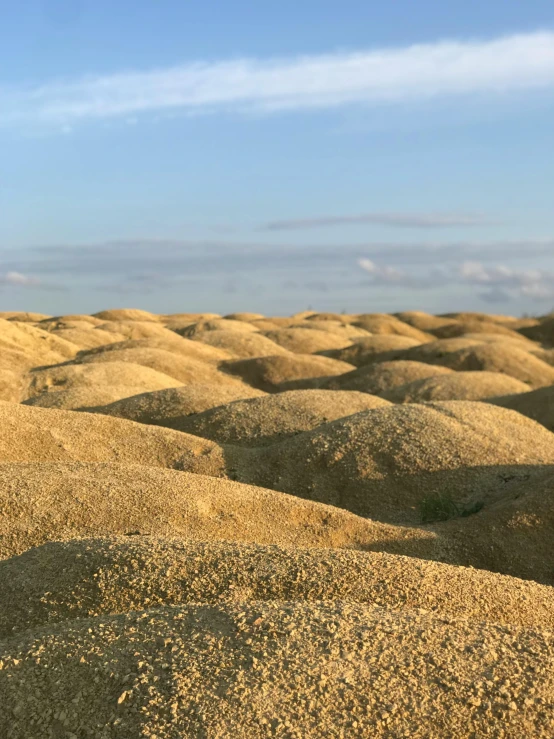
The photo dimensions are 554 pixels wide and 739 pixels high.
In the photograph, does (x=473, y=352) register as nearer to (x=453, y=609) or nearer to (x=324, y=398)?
(x=324, y=398)

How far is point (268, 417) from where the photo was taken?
12102mm

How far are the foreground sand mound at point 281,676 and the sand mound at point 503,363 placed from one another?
696 inches

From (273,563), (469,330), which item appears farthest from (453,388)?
(469,330)

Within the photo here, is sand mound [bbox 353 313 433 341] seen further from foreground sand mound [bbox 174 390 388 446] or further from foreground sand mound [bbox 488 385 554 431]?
foreground sand mound [bbox 174 390 388 446]

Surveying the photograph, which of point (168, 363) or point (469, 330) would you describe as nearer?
point (168, 363)

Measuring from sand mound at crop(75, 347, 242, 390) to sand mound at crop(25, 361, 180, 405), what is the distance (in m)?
1.40

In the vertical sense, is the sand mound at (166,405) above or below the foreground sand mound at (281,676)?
below

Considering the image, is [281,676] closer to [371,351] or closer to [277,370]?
[277,370]

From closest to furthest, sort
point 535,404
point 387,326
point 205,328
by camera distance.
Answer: point 535,404 < point 205,328 < point 387,326

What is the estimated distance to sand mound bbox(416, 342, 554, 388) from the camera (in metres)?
21.1

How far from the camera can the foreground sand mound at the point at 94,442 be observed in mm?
9273

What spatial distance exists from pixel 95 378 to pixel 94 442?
670cm

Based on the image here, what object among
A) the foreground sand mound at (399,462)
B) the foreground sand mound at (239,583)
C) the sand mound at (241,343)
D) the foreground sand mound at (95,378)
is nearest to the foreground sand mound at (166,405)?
the foreground sand mound at (95,378)

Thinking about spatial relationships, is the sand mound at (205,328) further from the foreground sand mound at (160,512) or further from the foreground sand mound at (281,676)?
the foreground sand mound at (281,676)
